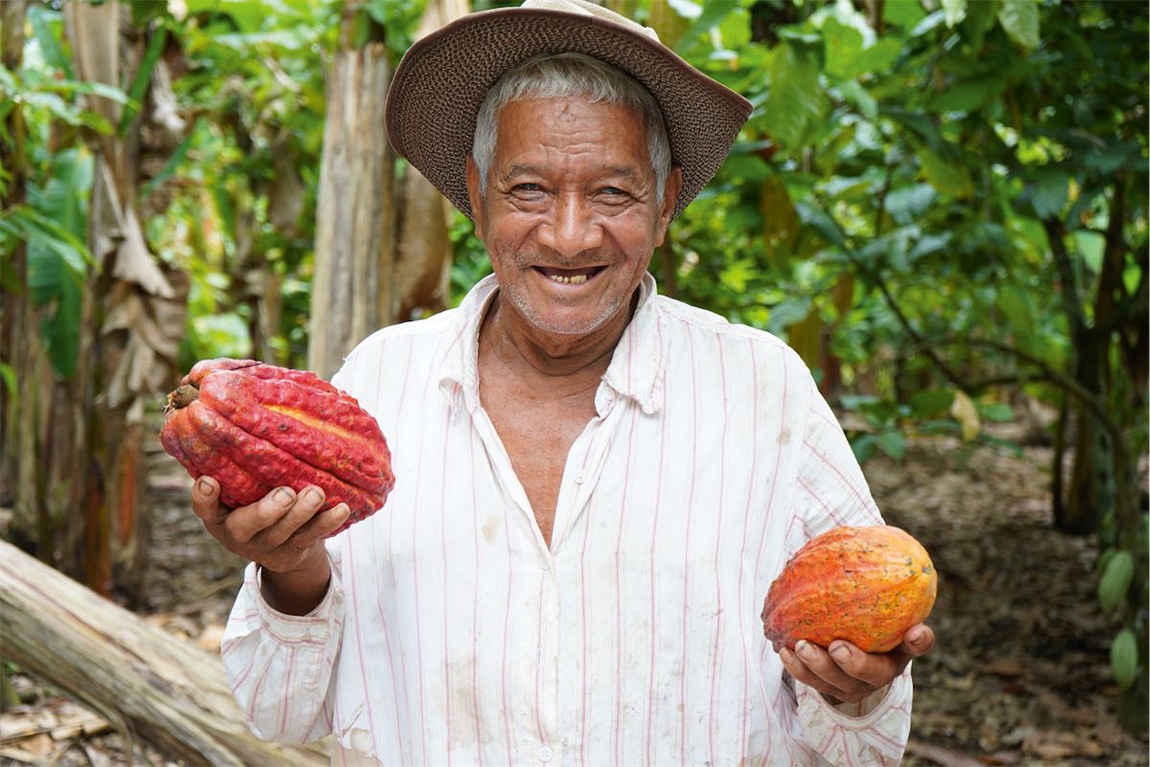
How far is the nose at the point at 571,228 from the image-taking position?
4.70 feet

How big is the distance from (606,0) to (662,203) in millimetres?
1042

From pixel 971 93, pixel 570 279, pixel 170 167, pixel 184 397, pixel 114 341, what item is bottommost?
pixel 114 341

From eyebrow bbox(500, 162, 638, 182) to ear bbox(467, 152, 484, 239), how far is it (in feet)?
0.37

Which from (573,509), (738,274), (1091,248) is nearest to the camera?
(573,509)

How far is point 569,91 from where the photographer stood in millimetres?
1458

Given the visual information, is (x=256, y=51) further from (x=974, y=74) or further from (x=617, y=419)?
(x=617, y=419)

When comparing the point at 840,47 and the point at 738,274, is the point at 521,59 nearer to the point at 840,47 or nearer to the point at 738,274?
the point at 840,47

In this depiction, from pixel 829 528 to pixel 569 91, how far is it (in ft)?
2.30

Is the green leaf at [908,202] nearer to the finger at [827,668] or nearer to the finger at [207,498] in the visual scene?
the finger at [827,668]

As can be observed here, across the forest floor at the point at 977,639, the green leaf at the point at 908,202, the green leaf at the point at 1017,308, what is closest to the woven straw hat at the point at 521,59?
the green leaf at the point at 908,202

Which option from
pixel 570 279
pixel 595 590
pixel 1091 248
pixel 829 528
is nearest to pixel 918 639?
pixel 829 528

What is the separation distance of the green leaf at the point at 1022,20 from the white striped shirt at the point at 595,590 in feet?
3.36

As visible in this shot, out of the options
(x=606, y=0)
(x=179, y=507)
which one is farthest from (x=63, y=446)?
(x=606, y=0)

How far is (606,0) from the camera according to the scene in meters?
2.46
